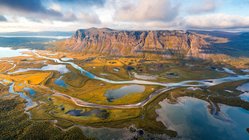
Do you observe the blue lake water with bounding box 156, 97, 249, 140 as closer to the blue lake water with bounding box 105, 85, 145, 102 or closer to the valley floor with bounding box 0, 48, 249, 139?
the valley floor with bounding box 0, 48, 249, 139

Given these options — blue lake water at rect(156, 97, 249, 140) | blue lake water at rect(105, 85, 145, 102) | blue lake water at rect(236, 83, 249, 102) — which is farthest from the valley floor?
blue lake water at rect(156, 97, 249, 140)

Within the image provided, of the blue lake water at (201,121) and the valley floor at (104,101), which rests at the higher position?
the valley floor at (104,101)

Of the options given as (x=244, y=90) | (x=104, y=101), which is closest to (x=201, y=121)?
(x=104, y=101)

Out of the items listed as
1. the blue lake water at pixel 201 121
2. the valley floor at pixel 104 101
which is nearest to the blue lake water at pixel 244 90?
the valley floor at pixel 104 101

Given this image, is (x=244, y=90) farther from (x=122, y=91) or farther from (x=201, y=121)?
(x=122, y=91)

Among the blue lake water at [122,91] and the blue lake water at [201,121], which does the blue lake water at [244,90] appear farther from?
the blue lake water at [122,91]

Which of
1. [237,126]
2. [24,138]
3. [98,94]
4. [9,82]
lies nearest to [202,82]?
[237,126]
